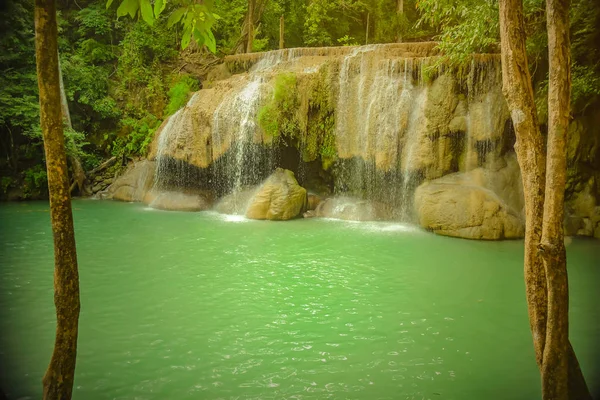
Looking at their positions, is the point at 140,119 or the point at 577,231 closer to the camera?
the point at 577,231

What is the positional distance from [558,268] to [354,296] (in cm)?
363

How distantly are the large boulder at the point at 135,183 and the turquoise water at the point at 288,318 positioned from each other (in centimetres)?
630

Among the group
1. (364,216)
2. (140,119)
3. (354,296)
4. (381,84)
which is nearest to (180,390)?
(354,296)

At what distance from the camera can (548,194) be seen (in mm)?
3127

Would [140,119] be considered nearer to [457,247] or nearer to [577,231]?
[457,247]

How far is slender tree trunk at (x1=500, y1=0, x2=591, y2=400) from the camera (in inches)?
121

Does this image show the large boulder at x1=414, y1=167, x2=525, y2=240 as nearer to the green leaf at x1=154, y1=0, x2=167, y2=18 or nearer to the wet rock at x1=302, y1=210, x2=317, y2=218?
the wet rock at x1=302, y1=210, x2=317, y2=218

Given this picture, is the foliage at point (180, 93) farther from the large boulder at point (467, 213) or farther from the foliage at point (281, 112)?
the large boulder at point (467, 213)

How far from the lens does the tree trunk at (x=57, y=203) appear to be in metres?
2.56

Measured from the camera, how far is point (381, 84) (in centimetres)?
1355

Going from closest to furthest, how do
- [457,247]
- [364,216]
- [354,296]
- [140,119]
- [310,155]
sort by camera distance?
[354,296]
[457,247]
[364,216]
[310,155]
[140,119]

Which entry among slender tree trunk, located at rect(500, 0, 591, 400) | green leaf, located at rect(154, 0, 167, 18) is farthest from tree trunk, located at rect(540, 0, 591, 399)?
green leaf, located at rect(154, 0, 167, 18)

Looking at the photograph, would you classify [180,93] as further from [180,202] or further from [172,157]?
[180,202]

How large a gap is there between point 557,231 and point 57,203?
11.0 feet
